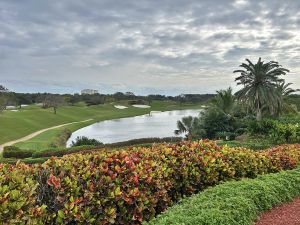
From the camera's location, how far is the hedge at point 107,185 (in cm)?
391

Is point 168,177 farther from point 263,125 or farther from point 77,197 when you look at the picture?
point 263,125

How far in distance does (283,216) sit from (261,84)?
95.6ft

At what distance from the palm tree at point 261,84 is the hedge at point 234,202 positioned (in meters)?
27.0

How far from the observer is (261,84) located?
108ft

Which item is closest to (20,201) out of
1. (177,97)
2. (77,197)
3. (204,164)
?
(77,197)

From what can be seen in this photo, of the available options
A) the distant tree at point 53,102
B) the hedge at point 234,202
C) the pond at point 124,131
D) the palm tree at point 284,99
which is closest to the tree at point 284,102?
the palm tree at point 284,99

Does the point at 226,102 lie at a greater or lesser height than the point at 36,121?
greater

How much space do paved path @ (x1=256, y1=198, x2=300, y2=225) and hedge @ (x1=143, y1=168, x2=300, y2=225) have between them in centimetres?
8

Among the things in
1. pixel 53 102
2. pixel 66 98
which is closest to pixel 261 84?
pixel 53 102

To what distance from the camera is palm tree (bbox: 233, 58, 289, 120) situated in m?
32.4

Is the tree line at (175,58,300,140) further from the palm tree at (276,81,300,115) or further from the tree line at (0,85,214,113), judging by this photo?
the tree line at (0,85,214,113)

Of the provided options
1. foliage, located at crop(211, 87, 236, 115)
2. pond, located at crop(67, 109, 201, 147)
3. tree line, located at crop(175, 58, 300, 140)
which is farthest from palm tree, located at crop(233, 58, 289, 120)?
pond, located at crop(67, 109, 201, 147)

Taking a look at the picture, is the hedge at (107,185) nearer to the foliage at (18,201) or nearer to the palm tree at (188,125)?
the foliage at (18,201)

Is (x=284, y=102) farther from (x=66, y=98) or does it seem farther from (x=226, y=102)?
(x=66, y=98)
